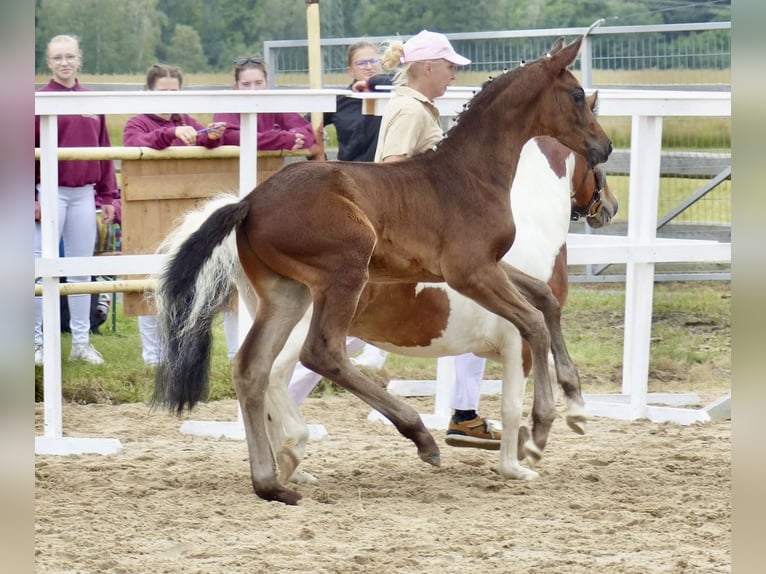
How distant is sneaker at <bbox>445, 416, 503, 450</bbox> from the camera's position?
5.76 m

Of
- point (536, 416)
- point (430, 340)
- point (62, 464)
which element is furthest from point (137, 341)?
point (536, 416)

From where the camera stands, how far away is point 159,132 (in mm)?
6543

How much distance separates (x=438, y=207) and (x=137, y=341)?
181 inches

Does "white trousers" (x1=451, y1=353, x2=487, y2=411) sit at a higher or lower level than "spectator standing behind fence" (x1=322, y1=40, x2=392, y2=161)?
lower

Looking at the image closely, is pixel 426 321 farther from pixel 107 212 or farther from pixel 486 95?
pixel 107 212

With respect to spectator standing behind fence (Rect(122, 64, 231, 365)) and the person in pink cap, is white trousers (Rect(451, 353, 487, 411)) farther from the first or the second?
spectator standing behind fence (Rect(122, 64, 231, 365))

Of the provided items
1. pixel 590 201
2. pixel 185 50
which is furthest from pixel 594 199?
pixel 185 50

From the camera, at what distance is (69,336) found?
28.1ft

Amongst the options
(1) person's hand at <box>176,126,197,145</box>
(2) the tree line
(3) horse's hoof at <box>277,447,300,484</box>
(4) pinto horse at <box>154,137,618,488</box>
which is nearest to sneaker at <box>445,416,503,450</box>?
(4) pinto horse at <box>154,137,618,488</box>

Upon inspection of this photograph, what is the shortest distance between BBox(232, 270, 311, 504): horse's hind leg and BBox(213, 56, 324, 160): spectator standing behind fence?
1951 millimetres

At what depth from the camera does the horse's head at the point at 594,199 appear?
18.9 ft

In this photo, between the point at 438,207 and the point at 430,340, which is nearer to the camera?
the point at 438,207

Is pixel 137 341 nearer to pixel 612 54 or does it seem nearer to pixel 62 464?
pixel 62 464

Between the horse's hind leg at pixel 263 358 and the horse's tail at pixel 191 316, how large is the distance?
0.28 m
